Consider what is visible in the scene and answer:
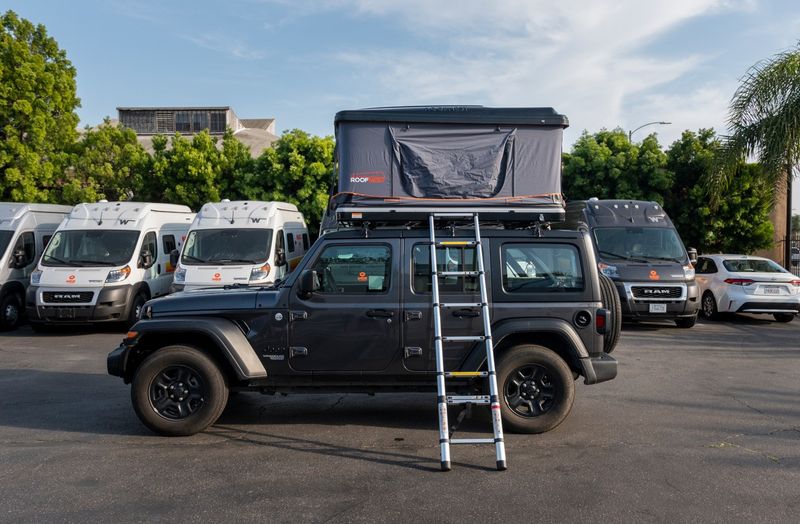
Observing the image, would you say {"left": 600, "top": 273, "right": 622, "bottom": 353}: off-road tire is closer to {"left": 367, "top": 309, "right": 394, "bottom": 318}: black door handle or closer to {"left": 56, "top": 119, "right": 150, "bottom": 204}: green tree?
{"left": 367, "top": 309, "right": 394, "bottom": 318}: black door handle

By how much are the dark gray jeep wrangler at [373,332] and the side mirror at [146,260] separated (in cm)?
800

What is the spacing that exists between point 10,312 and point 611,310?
12.4 metres

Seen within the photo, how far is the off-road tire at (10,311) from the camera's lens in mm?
14008

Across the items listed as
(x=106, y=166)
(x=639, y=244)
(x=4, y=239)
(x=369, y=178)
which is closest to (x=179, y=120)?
(x=106, y=166)

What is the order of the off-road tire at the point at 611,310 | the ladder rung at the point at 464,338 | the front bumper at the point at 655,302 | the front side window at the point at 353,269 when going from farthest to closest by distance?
the front bumper at the point at 655,302 → the off-road tire at the point at 611,310 → the front side window at the point at 353,269 → the ladder rung at the point at 464,338

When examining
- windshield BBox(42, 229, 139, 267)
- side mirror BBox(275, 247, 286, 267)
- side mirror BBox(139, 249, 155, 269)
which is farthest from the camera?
side mirror BBox(139, 249, 155, 269)

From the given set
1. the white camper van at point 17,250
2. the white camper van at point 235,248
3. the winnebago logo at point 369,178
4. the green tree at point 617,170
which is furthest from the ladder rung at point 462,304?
the green tree at point 617,170

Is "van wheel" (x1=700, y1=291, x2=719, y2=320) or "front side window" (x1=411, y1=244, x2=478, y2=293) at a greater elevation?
"front side window" (x1=411, y1=244, x2=478, y2=293)

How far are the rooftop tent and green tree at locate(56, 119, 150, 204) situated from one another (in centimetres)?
1743

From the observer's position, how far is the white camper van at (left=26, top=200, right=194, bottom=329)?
13.1 m

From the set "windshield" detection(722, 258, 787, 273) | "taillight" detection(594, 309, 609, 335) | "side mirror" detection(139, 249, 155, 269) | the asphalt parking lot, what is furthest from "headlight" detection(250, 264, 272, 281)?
"windshield" detection(722, 258, 787, 273)

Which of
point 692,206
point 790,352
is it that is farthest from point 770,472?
point 692,206

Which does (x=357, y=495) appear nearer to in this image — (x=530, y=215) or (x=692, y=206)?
(x=530, y=215)

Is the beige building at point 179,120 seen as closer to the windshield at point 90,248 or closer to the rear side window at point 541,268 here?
the windshield at point 90,248
